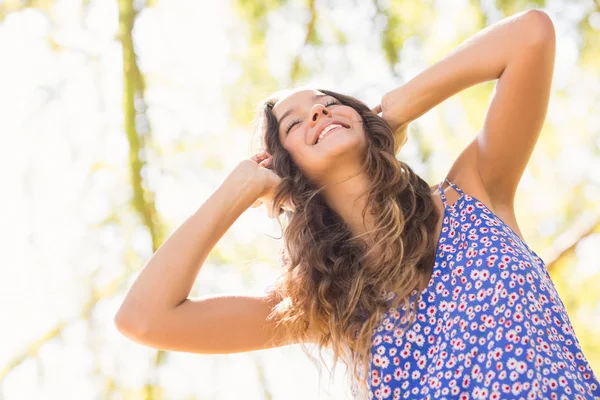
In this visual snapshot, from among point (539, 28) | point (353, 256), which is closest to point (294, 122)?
point (353, 256)

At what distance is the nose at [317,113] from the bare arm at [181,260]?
0.61 ft

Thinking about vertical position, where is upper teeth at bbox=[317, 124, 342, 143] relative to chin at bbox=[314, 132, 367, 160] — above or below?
above

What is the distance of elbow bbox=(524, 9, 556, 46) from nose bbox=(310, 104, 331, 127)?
18.1 inches

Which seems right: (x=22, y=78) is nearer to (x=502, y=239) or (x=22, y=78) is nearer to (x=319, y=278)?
(x=319, y=278)

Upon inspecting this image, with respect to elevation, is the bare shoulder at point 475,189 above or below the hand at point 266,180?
below

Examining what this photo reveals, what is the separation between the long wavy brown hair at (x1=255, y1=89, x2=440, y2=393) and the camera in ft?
5.06

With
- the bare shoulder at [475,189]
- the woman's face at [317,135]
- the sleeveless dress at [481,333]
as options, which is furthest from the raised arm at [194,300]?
the bare shoulder at [475,189]

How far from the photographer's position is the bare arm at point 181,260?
5.16 feet

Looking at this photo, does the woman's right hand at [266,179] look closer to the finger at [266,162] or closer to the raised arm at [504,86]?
the finger at [266,162]

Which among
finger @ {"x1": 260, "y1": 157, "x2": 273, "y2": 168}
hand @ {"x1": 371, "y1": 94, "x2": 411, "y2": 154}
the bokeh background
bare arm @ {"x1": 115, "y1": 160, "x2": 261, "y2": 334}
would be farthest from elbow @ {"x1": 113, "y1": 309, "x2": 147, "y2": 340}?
the bokeh background

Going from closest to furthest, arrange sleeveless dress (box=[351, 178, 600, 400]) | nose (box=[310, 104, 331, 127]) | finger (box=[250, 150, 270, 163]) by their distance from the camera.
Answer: sleeveless dress (box=[351, 178, 600, 400]), nose (box=[310, 104, 331, 127]), finger (box=[250, 150, 270, 163])

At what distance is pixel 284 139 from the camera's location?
5.69 feet

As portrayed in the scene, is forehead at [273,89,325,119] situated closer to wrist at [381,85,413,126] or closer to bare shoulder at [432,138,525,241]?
wrist at [381,85,413,126]

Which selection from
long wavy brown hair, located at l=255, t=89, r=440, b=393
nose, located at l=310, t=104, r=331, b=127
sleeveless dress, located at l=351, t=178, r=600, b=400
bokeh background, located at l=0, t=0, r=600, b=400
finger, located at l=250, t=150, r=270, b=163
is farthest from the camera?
bokeh background, located at l=0, t=0, r=600, b=400
